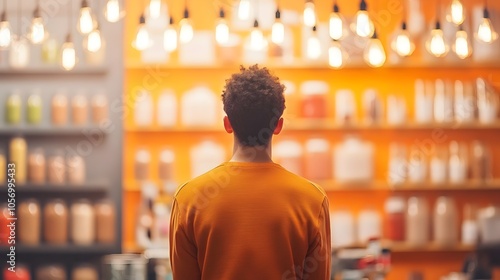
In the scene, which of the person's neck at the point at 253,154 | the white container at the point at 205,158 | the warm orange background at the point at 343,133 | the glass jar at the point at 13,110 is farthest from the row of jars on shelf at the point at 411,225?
the person's neck at the point at 253,154

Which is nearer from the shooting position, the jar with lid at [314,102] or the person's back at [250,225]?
the person's back at [250,225]

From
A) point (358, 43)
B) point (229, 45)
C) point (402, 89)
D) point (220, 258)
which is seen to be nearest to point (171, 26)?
point (229, 45)

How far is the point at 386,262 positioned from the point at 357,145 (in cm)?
174

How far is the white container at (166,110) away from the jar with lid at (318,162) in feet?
3.34

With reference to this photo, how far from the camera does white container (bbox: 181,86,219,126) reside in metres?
6.21

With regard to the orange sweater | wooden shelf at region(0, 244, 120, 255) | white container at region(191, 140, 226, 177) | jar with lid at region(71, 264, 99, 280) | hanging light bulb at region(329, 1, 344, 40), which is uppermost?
hanging light bulb at region(329, 1, 344, 40)

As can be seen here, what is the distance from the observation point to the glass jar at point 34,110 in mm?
6258

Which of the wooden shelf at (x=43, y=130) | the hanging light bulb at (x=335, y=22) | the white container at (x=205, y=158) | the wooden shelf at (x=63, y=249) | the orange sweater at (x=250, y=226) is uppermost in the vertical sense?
the hanging light bulb at (x=335, y=22)

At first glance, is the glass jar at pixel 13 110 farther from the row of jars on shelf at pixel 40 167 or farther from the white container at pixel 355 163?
the white container at pixel 355 163

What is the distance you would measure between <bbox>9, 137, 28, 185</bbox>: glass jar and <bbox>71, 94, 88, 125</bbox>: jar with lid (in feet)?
1.41

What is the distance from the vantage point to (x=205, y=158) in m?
6.23

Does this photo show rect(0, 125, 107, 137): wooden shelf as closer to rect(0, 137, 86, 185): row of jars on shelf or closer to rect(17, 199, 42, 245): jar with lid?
rect(0, 137, 86, 185): row of jars on shelf

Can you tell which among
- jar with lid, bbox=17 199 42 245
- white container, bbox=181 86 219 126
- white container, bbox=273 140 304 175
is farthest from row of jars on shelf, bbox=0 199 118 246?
white container, bbox=273 140 304 175

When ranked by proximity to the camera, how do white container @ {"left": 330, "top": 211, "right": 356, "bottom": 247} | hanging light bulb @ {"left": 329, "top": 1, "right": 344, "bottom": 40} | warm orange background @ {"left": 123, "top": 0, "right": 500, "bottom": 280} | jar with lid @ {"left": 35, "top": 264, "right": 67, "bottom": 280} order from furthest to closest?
warm orange background @ {"left": 123, "top": 0, "right": 500, "bottom": 280} < jar with lid @ {"left": 35, "top": 264, "right": 67, "bottom": 280} < white container @ {"left": 330, "top": 211, "right": 356, "bottom": 247} < hanging light bulb @ {"left": 329, "top": 1, "right": 344, "bottom": 40}
